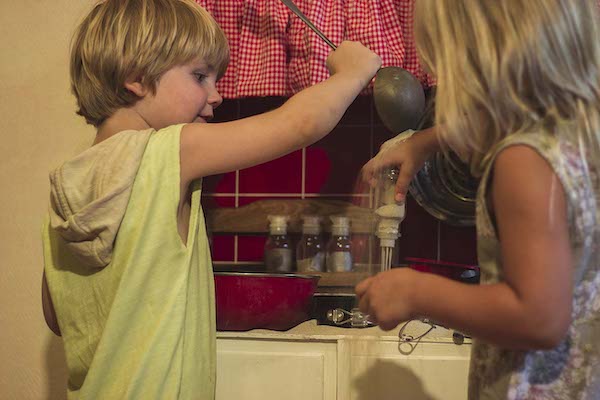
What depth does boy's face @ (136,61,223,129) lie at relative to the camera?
928 mm

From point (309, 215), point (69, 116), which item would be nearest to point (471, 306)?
point (309, 215)

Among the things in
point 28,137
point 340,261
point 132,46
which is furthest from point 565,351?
point 28,137

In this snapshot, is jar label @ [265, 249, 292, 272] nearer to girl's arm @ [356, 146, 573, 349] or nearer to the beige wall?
the beige wall

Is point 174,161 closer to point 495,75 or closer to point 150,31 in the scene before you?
point 150,31

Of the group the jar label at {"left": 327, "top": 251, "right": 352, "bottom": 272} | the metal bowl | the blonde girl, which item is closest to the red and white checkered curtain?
the metal bowl

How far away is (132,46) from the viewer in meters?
0.91

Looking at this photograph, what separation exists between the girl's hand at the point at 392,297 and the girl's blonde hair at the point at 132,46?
463 mm

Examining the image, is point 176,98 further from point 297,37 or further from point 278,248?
point 278,248

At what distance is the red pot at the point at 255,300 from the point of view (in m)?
1.12

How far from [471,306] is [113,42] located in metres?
0.61

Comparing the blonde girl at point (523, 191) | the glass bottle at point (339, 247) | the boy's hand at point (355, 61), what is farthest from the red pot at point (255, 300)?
the blonde girl at point (523, 191)

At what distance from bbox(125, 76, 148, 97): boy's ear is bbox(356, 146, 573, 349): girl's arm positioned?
21.0 inches

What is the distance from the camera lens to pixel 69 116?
1.50 meters

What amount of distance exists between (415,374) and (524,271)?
0.60 metres
